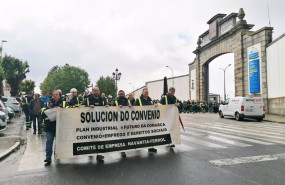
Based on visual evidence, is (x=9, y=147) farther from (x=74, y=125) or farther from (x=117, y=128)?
(x=117, y=128)

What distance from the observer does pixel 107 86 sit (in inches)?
3263

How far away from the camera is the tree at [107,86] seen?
8181 cm

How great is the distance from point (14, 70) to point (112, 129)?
187 feet

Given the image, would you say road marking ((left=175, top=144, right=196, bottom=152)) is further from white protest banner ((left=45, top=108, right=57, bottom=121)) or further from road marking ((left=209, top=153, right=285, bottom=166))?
white protest banner ((left=45, top=108, right=57, bottom=121))

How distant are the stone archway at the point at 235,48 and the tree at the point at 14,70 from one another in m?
37.4

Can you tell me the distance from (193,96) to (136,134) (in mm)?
37799

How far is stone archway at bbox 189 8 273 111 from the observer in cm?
2692

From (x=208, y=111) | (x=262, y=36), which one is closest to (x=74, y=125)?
(x=262, y=36)

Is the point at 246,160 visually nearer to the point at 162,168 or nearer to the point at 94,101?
the point at 162,168

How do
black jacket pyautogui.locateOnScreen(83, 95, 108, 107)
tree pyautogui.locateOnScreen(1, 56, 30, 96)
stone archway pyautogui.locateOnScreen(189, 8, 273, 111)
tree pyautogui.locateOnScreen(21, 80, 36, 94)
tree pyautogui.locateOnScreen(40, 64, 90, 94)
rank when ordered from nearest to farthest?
black jacket pyautogui.locateOnScreen(83, 95, 108, 107) → stone archway pyautogui.locateOnScreen(189, 8, 273, 111) → tree pyautogui.locateOnScreen(1, 56, 30, 96) → tree pyautogui.locateOnScreen(40, 64, 90, 94) → tree pyautogui.locateOnScreen(21, 80, 36, 94)

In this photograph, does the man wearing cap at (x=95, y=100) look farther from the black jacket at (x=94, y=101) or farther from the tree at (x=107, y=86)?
the tree at (x=107, y=86)

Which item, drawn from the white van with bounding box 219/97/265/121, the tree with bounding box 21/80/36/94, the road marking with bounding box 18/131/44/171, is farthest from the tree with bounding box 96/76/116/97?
the road marking with bounding box 18/131/44/171

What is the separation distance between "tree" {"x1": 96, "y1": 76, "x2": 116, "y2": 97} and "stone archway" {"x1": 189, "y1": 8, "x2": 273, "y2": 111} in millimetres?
43004

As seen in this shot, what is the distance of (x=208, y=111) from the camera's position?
35.4 metres
